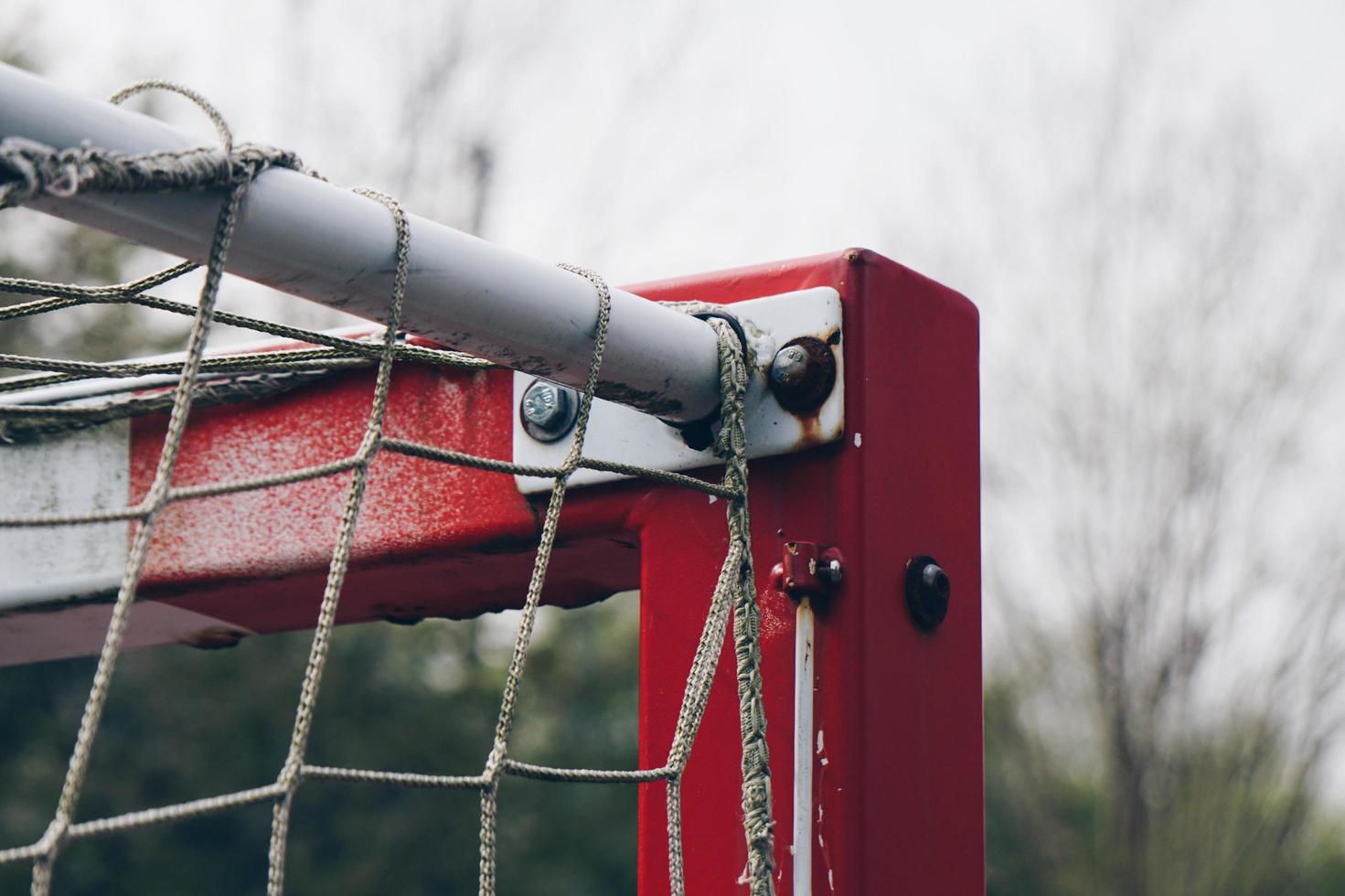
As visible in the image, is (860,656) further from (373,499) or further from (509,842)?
(509,842)

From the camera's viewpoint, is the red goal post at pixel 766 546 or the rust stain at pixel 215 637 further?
the rust stain at pixel 215 637

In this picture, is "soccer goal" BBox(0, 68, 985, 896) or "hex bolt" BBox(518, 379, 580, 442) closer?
"soccer goal" BBox(0, 68, 985, 896)

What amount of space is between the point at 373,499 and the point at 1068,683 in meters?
6.34

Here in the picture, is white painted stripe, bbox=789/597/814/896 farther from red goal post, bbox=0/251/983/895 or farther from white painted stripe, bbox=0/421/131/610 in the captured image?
white painted stripe, bbox=0/421/131/610

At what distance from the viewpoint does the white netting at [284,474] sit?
59 centimetres

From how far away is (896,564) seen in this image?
2.75 feet

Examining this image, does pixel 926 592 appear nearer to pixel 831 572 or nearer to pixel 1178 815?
pixel 831 572

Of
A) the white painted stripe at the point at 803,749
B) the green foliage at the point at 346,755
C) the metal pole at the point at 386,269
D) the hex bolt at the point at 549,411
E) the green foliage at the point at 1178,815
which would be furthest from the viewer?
the green foliage at the point at 1178,815

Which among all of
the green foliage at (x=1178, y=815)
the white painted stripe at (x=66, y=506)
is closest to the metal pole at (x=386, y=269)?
the white painted stripe at (x=66, y=506)

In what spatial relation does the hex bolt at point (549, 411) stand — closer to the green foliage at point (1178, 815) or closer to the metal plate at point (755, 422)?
the metal plate at point (755, 422)

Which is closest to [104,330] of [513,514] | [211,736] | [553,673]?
[211,736]

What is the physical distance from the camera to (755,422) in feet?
2.77

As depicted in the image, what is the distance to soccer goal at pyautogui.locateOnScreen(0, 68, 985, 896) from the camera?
Result: 2.16 feet

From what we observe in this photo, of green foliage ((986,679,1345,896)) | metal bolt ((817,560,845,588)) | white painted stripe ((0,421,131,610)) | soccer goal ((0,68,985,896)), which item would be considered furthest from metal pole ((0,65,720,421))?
green foliage ((986,679,1345,896))
